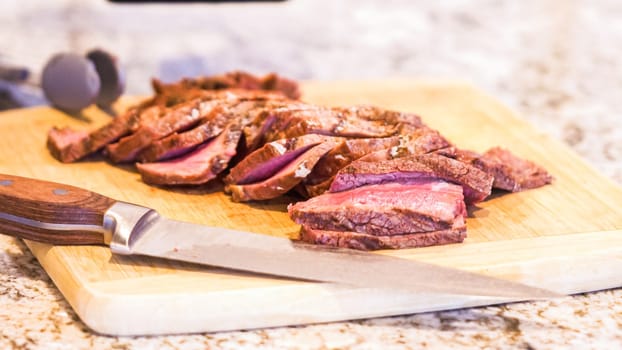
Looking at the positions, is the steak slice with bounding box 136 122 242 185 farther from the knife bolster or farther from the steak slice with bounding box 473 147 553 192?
the steak slice with bounding box 473 147 553 192

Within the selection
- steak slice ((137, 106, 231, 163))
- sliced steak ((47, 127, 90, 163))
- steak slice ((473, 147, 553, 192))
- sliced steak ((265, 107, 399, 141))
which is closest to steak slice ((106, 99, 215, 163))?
steak slice ((137, 106, 231, 163))

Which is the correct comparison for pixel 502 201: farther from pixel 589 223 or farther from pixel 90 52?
pixel 90 52

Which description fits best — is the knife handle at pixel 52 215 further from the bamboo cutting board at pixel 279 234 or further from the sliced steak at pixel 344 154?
the sliced steak at pixel 344 154

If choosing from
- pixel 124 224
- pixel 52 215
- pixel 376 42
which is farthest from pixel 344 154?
pixel 376 42

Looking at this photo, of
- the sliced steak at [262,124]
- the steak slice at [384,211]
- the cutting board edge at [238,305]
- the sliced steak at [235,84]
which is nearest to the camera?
the cutting board edge at [238,305]

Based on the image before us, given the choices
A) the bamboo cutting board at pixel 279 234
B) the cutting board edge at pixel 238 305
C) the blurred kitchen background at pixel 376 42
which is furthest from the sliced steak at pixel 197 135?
the blurred kitchen background at pixel 376 42
